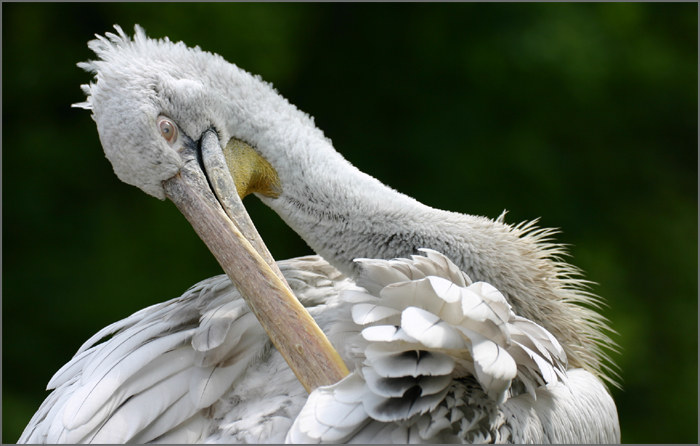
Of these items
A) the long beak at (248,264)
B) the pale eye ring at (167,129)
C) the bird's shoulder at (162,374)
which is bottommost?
the bird's shoulder at (162,374)

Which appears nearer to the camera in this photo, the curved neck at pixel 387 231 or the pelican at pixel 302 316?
the pelican at pixel 302 316

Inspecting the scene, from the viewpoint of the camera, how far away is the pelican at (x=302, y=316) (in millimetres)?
1563

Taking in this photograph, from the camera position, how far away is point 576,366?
2109 millimetres

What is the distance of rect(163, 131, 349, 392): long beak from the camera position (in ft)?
5.48

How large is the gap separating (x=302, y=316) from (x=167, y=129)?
0.53 metres

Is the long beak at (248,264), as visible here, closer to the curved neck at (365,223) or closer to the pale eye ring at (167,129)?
the pale eye ring at (167,129)

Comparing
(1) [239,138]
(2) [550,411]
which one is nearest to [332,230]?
(1) [239,138]

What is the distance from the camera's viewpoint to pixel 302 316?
1.72 metres

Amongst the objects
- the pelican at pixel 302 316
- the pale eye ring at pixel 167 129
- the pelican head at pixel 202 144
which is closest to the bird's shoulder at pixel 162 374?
the pelican at pixel 302 316

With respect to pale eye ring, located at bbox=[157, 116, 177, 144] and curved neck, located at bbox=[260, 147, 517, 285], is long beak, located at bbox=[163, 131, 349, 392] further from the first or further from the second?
curved neck, located at bbox=[260, 147, 517, 285]

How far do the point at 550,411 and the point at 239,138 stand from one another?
92cm

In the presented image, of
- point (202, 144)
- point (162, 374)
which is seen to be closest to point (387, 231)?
point (202, 144)

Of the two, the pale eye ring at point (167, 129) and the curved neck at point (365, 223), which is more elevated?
the pale eye ring at point (167, 129)

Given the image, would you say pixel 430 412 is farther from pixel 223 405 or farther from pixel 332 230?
pixel 332 230
